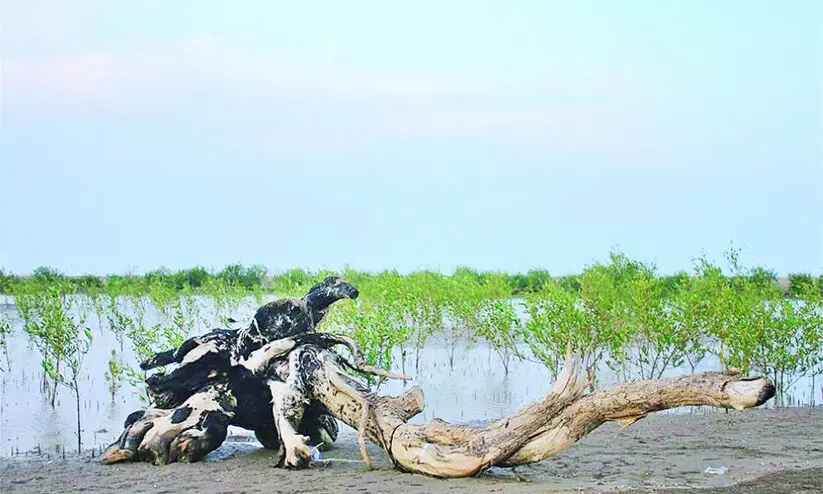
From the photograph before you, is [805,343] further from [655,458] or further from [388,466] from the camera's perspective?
[388,466]

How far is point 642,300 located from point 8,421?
8.35m

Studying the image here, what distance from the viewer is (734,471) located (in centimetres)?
843

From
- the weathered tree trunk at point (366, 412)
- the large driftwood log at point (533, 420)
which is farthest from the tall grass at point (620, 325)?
the large driftwood log at point (533, 420)

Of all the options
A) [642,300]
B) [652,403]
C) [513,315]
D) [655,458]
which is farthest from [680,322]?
[652,403]

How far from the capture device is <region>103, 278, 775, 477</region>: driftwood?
7.68 metres

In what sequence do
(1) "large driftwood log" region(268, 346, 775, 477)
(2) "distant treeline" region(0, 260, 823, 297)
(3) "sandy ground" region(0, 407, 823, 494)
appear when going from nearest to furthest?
(1) "large driftwood log" region(268, 346, 775, 477) → (3) "sandy ground" region(0, 407, 823, 494) → (2) "distant treeline" region(0, 260, 823, 297)

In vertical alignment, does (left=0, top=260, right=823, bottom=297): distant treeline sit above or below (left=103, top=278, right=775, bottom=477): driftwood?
above

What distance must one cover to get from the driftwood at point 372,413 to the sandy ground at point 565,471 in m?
0.18

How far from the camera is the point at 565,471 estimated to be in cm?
853

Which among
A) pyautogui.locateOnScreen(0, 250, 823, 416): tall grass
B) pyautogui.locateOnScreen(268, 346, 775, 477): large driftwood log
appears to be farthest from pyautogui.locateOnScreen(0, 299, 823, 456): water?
pyautogui.locateOnScreen(268, 346, 775, 477): large driftwood log

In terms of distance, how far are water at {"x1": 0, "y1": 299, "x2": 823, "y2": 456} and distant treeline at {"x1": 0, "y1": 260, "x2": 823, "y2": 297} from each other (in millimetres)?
1485

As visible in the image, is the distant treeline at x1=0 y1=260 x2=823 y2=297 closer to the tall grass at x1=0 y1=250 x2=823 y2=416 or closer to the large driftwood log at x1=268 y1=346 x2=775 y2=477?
the tall grass at x1=0 y1=250 x2=823 y2=416

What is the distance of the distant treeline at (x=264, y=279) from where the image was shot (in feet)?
64.0

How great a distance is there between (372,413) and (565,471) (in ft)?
5.51
